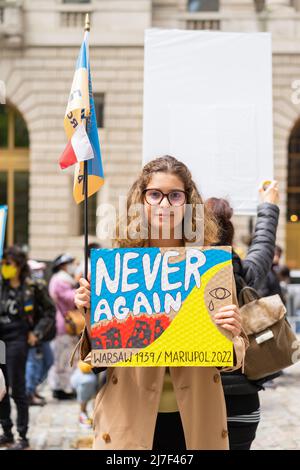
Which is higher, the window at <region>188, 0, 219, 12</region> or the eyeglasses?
the window at <region>188, 0, 219, 12</region>

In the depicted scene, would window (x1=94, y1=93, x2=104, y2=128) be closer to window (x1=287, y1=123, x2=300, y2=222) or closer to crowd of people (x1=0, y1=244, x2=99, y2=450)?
window (x1=287, y1=123, x2=300, y2=222)

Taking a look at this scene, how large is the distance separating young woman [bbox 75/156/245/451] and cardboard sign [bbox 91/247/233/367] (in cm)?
7

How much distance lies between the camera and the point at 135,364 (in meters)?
2.49

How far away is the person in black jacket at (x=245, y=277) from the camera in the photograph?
329 cm

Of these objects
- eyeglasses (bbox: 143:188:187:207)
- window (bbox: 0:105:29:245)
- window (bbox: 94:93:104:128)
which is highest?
window (bbox: 94:93:104:128)

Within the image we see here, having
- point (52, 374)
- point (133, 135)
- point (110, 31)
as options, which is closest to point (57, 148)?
point (133, 135)

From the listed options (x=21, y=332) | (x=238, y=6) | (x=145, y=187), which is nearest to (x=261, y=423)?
(x=21, y=332)

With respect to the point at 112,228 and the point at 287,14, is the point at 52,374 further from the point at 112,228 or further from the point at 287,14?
the point at 287,14

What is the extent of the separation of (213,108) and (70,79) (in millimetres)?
16033

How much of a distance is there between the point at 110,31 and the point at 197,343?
18.1 m

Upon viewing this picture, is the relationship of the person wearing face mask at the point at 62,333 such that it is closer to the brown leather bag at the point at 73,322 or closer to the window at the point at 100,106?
the brown leather bag at the point at 73,322

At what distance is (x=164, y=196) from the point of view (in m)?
2.67

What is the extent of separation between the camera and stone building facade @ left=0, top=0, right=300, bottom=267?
63.9 ft

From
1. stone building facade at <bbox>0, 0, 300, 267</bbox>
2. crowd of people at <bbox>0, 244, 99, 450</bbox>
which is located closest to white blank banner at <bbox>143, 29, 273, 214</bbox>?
crowd of people at <bbox>0, 244, 99, 450</bbox>
